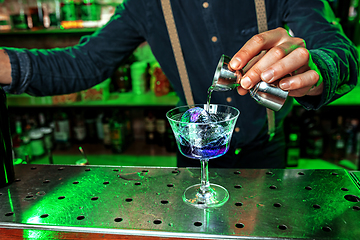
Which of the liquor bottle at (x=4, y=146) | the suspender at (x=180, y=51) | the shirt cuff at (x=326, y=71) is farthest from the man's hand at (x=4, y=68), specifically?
the shirt cuff at (x=326, y=71)

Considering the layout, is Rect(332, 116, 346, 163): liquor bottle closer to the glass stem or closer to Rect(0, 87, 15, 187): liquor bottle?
the glass stem

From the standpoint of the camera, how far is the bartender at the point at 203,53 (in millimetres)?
1008

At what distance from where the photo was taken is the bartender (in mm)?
1008

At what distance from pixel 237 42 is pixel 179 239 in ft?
2.80

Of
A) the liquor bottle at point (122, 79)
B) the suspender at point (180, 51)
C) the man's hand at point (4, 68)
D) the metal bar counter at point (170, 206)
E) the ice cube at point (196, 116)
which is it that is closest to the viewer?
the metal bar counter at point (170, 206)

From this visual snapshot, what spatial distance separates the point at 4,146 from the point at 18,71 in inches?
14.2

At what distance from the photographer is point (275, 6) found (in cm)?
114

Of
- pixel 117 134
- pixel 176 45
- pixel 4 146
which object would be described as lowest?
pixel 117 134

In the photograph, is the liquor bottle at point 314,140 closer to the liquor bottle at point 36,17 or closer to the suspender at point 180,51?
the suspender at point 180,51

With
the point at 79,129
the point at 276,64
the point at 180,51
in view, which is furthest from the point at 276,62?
the point at 79,129

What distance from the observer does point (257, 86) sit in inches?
28.8

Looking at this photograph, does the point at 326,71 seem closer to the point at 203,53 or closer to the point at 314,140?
the point at 203,53

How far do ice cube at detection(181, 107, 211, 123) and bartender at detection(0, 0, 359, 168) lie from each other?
0.34 metres

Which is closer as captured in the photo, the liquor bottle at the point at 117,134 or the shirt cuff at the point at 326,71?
the shirt cuff at the point at 326,71
